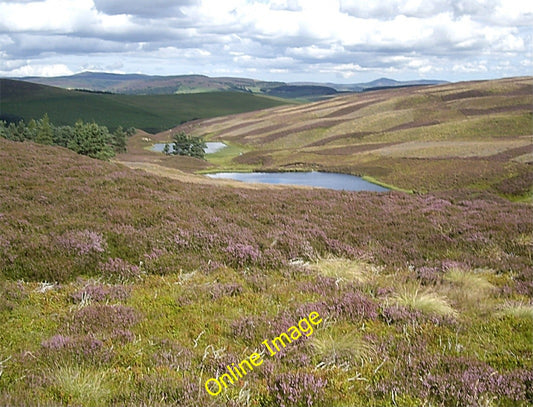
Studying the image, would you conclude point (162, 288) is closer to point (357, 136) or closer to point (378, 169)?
point (378, 169)

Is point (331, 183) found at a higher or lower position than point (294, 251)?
lower

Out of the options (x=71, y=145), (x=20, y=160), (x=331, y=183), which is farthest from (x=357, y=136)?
(x=20, y=160)

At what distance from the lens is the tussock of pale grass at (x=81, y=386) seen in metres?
4.96

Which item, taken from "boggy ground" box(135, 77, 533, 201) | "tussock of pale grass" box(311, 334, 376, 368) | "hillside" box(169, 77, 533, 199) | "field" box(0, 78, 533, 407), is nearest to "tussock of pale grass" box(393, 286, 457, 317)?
"field" box(0, 78, 533, 407)

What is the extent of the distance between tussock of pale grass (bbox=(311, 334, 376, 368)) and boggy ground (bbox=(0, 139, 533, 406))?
0.03m

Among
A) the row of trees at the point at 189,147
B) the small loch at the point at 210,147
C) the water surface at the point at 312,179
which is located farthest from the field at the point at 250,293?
the small loch at the point at 210,147

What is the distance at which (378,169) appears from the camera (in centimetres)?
7556

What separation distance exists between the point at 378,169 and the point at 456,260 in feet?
215

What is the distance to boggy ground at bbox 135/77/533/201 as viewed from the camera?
201 ft

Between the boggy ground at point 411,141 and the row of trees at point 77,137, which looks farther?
the row of trees at point 77,137

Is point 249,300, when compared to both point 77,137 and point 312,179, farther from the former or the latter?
point 312,179

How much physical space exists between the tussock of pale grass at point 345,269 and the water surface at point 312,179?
5037 cm

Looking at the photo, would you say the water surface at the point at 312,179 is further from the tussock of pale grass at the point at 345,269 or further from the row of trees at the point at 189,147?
the tussock of pale grass at the point at 345,269

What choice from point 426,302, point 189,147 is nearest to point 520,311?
point 426,302
